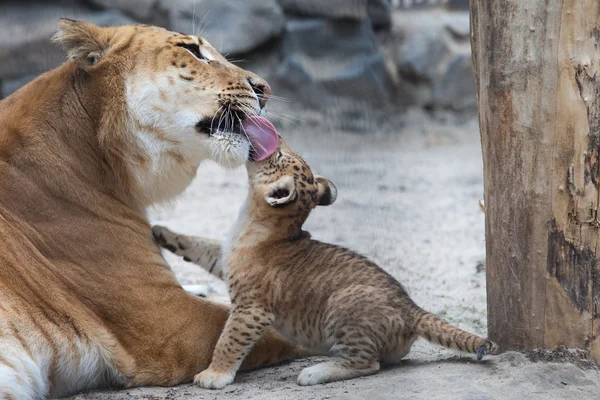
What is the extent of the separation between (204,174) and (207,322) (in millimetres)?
4410

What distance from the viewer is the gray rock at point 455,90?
9617mm

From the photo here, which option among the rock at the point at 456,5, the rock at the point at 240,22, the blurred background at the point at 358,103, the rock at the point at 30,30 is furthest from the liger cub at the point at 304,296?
the rock at the point at 456,5

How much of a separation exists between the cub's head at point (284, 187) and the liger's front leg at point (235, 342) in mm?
416

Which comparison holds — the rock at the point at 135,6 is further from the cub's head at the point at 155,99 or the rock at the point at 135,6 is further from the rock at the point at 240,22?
the cub's head at the point at 155,99

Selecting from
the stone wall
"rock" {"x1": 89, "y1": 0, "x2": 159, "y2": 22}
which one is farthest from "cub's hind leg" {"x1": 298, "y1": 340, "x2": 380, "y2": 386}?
"rock" {"x1": 89, "y1": 0, "x2": 159, "y2": 22}

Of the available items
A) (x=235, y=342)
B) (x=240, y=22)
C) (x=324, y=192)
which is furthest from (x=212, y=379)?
(x=240, y=22)

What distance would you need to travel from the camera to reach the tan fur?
3236mm

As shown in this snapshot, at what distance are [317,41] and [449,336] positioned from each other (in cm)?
614

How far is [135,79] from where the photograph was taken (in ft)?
11.4

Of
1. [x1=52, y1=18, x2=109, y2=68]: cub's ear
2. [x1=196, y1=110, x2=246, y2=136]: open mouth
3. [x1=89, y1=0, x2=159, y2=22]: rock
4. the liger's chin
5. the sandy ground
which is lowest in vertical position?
the sandy ground

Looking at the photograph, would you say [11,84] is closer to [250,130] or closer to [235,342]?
[250,130]

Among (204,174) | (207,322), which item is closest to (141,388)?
(207,322)

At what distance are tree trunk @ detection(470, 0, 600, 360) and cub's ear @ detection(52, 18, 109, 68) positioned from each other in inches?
57.2

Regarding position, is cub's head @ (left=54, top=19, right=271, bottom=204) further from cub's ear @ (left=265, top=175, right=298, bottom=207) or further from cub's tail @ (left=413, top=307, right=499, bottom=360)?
cub's tail @ (left=413, top=307, right=499, bottom=360)
